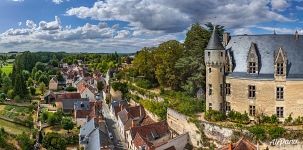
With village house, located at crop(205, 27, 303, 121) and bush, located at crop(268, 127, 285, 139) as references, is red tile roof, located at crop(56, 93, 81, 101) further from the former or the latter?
bush, located at crop(268, 127, 285, 139)

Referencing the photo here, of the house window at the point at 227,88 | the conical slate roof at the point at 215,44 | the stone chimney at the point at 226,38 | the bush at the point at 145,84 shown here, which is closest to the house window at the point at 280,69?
the house window at the point at 227,88

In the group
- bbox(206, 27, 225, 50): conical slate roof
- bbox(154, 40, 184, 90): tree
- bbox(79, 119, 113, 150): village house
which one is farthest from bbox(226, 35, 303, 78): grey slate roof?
bbox(79, 119, 113, 150): village house

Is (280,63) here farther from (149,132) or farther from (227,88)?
(149,132)

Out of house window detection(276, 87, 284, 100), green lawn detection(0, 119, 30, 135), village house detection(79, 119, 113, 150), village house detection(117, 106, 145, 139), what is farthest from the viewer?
green lawn detection(0, 119, 30, 135)

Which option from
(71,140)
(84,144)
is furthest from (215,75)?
(71,140)

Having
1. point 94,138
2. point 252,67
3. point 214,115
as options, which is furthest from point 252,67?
point 94,138

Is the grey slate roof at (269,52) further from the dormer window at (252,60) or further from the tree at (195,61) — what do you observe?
the tree at (195,61)

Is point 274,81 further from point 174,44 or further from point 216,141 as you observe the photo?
point 174,44
